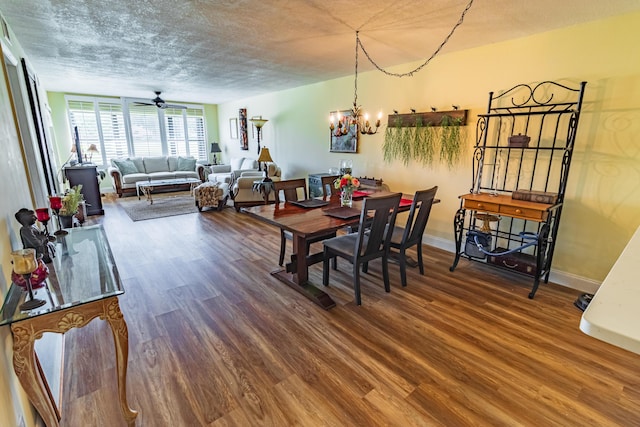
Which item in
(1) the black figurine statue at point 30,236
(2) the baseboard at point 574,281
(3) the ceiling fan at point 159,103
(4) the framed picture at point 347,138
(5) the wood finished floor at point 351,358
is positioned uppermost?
(3) the ceiling fan at point 159,103

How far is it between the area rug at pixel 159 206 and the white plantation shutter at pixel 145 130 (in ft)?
5.43

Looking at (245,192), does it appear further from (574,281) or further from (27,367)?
(574,281)

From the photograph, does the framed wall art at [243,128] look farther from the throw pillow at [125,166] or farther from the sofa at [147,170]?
the throw pillow at [125,166]

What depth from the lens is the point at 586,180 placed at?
2748 mm

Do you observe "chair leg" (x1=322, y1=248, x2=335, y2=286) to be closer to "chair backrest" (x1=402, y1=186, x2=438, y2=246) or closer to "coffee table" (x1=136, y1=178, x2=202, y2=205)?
"chair backrest" (x1=402, y1=186, x2=438, y2=246)

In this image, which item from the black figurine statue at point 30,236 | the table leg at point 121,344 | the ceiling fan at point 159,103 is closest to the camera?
the table leg at point 121,344

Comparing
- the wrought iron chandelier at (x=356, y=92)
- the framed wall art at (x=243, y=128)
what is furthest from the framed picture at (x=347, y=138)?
the framed wall art at (x=243, y=128)

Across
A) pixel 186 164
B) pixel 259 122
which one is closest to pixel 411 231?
pixel 259 122

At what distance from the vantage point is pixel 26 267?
1.21 meters

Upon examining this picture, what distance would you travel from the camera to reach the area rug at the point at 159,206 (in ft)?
18.2

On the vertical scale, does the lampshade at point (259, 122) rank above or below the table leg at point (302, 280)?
above

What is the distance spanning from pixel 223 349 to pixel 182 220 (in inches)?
146

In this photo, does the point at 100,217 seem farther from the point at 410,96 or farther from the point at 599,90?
the point at 599,90

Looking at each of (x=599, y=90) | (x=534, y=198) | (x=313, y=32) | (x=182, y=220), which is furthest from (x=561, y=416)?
(x=182, y=220)
